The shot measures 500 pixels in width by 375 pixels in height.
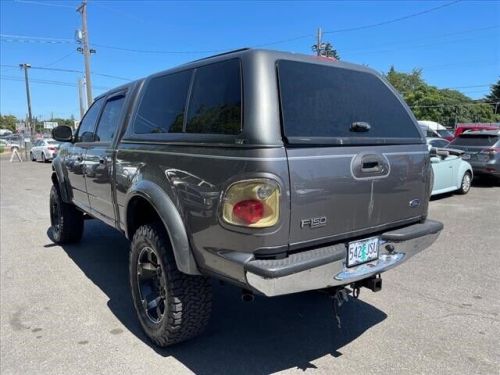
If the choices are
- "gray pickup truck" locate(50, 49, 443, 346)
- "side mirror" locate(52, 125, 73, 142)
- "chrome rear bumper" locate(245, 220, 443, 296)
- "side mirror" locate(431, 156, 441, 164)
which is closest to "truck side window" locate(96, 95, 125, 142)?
"gray pickup truck" locate(50, 49, 443, 346)

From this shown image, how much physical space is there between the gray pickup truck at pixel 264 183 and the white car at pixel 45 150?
79.0 ft

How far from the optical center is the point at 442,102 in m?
60.9

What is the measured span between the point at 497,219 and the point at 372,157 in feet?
19.9

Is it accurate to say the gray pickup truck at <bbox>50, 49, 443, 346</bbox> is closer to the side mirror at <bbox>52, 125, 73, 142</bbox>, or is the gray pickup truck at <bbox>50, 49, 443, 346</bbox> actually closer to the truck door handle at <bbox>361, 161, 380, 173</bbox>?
the truck door handle at <bbox>361, 161, 380, 173</bbox>

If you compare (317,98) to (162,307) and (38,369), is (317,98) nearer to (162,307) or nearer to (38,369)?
(162,307)

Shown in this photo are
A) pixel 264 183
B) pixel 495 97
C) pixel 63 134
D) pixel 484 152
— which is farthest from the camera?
pixel 495 97

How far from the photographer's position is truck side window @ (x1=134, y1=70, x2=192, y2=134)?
11.0 feet

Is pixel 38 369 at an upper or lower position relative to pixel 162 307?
lower

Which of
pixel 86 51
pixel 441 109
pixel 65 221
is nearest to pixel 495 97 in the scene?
pixel 441 109

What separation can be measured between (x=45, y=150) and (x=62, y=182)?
73.7 ft

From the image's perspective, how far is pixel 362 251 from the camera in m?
3.04

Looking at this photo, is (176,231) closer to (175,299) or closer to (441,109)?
(175,299)

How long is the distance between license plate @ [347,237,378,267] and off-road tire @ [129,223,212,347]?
3.40ft

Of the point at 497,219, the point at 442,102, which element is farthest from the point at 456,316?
the point at 442,102
